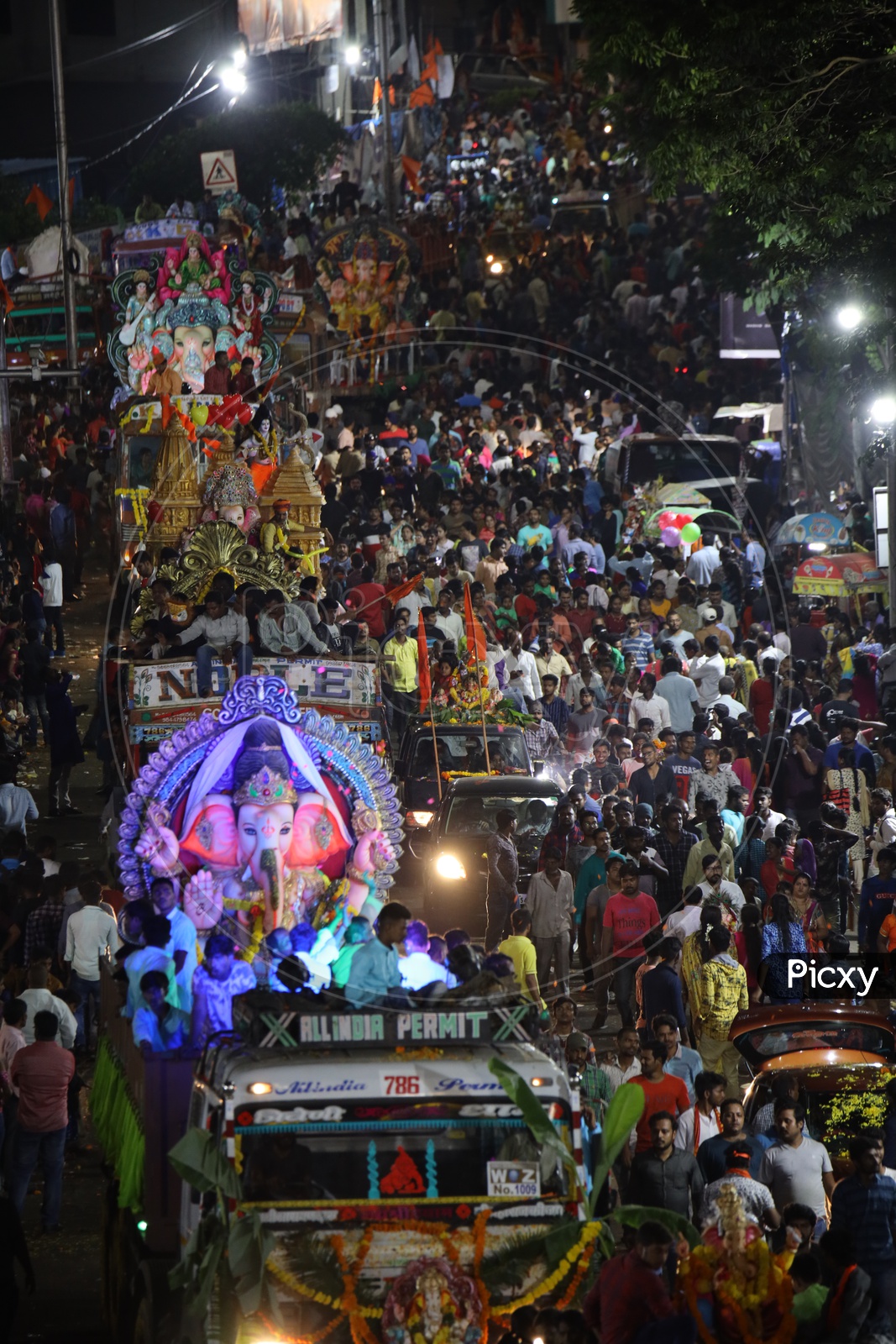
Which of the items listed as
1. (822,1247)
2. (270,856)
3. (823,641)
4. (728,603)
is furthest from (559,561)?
(822,1247)

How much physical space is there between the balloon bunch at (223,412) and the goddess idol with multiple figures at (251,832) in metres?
13.7

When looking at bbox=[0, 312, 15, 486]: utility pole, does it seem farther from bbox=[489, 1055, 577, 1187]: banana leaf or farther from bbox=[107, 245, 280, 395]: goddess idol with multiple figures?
bbox=[489, 1055, 577, 1187]: banana leaf

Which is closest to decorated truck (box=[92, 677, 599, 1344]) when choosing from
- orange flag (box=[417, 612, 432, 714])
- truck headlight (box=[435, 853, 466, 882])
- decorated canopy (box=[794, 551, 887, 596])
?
truck headlight (box=[435, 853, 466, 882])

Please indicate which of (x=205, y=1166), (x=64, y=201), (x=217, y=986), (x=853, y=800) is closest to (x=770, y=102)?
(x=853, y=800)

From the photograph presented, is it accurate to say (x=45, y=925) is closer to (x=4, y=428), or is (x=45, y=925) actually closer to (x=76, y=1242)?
(x=76, y=1242)

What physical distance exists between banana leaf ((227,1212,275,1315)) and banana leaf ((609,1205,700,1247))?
4.71ft

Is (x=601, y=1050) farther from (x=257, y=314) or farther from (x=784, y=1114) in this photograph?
(x=257, y=314)

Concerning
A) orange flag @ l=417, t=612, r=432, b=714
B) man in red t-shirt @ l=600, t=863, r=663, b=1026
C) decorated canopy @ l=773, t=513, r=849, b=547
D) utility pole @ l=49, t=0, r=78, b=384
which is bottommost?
man in red t-shirt @ l=600, t=863, r=663, b=1026

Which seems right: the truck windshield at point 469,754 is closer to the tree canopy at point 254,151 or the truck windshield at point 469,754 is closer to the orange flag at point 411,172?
the orange flag at point 411,172

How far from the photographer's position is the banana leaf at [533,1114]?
8516mm

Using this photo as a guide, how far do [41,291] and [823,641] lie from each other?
55.7 ft

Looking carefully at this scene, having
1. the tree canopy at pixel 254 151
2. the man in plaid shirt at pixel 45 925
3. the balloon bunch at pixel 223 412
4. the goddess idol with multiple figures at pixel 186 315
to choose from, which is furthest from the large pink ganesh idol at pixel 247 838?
the tree canopy at pixel 254 151

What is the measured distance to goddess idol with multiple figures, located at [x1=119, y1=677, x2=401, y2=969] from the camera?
1240 cm

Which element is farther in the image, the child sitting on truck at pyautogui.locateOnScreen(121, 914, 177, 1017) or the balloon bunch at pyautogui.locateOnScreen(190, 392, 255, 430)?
the balloon bunch at pyautogui.locateOnScreen(190, 392, 255, 430)
